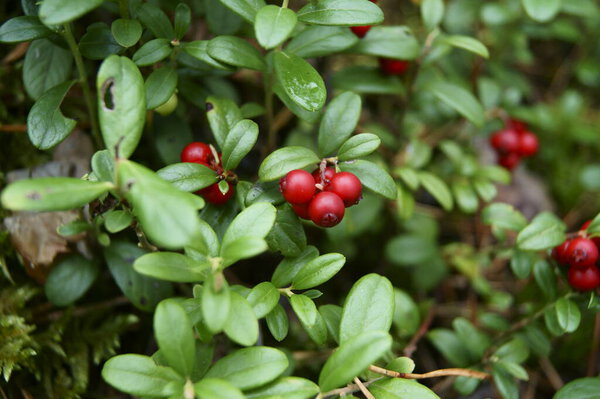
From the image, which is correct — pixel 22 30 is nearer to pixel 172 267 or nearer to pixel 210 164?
pixel 210 164

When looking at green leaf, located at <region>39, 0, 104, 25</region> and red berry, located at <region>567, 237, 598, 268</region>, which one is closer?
green leaf, located at <region>39, 0, 104, 25</region>

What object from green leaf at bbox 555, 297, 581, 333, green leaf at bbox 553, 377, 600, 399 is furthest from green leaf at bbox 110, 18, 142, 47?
green leaf at bbox 553, 377, 600, 399

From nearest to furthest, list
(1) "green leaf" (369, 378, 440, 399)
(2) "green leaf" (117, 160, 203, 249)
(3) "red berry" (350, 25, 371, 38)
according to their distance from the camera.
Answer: (2) "green leaf" (117, 160, 203, 249) → (1) "green leaf" (369, 378, 440, 399) → (3) "red berry" (350, 25, 371, 38)

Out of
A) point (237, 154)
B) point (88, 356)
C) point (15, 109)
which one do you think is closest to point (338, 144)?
point (237, 154)

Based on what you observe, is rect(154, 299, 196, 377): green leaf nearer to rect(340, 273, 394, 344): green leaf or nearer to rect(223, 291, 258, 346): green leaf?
rect(223, 291, 258, 346): green leaf

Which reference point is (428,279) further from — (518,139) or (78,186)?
(78,186)

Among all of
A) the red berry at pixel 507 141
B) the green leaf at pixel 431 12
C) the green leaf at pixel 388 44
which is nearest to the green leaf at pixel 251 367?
the green leaf at pixel 388 44

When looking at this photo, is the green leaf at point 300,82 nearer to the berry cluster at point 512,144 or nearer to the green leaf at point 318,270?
the green leaf at point 318,270
